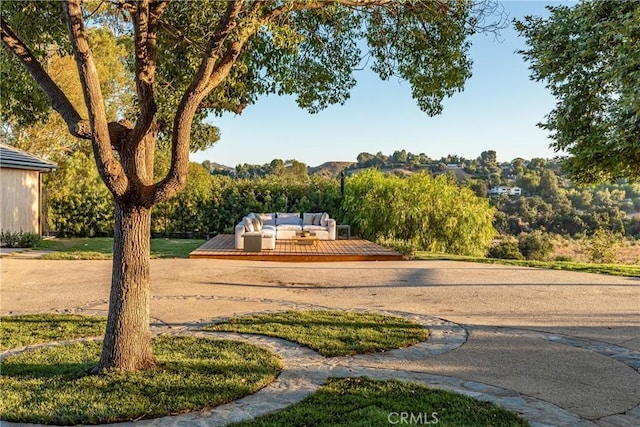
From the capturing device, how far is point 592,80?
5.56 metres

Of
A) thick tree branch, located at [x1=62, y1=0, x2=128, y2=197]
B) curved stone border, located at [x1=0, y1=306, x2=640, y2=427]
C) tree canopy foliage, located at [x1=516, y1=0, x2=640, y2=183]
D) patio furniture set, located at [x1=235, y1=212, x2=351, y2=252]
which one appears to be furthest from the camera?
patio furniture set, located at [x1=235, y1=212, x2=351, y2=252]

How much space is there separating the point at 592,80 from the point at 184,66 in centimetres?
447

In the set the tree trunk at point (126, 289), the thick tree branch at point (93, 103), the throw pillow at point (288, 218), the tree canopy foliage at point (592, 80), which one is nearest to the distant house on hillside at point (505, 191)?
the throw pillow at point (288, 218)

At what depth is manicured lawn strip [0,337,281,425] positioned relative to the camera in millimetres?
3539

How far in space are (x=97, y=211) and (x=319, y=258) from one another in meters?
9.56

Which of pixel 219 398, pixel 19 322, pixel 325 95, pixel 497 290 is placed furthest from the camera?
pixel 497 290

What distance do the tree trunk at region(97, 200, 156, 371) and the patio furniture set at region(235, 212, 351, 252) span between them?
856 cm

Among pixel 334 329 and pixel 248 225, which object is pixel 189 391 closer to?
pixel 334 329

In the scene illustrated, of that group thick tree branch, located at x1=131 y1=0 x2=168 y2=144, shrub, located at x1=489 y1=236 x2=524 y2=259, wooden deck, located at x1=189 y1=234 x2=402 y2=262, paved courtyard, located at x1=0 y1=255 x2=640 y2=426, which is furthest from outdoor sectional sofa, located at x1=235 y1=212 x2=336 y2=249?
thick tree branch, located at x1=131 y1=0 x2=168 y2=144

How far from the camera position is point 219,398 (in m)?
3.80

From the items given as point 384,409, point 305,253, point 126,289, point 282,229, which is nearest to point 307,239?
point 305,253

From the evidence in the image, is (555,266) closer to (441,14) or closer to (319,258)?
(319,258)

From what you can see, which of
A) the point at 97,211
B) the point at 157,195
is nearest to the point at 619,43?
the point at 157,195

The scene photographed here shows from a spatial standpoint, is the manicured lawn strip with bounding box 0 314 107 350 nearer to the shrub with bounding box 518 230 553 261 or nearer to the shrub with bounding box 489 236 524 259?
the shrub with bounding box 489 236 524 259
